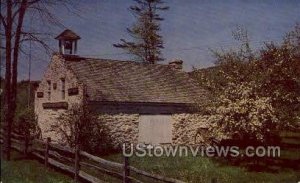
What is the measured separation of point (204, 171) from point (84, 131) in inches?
184

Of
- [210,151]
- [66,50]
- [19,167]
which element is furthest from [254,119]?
[66,50]

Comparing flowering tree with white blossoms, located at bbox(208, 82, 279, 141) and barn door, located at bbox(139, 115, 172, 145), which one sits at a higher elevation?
flowering tree with white blossoms, located at bbox(208, 82, 279, 141)

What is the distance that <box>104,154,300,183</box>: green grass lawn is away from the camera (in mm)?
10164

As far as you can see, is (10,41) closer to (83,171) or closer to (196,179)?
(83,171)

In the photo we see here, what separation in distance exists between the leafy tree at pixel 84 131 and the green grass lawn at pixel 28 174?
1823 mm

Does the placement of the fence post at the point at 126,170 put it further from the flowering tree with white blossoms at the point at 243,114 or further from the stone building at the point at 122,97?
the stone building at the point at 122,97

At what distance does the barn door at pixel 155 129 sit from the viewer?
1681 cm

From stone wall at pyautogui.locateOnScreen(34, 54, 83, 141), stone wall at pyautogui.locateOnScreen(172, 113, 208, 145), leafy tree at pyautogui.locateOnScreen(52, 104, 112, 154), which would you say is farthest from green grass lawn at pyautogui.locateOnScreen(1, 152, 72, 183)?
stone wall at pyautogui.locateOnScreen(172, 113, 208, 145)

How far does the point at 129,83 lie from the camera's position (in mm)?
17656

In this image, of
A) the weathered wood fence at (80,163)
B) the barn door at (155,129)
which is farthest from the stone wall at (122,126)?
the weathered wood fence at (80,163)

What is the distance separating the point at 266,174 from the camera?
10.9 meters

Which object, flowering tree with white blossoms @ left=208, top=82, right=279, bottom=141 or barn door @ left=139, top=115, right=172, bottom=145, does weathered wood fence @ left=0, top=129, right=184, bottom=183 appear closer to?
flowering tree with white blossoms @ left=208, top=82, right=279, bottom=141

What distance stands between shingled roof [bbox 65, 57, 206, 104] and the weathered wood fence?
317 cm

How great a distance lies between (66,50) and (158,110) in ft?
15.3
